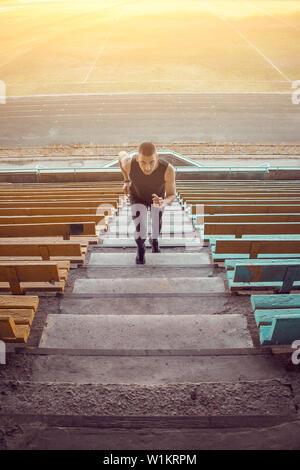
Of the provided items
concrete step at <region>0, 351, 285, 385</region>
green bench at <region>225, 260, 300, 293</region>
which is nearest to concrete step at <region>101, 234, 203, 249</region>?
green bench at <region>225, 260, 300, 293</region>

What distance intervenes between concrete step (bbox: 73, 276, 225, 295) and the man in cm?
76

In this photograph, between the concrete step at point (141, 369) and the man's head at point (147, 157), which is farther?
the man's head at point (147, 157)

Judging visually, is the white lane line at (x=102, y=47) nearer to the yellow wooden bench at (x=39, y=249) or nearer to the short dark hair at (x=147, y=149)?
the short dark hair at (x=147, y=149)

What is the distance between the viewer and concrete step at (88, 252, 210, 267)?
4016mm

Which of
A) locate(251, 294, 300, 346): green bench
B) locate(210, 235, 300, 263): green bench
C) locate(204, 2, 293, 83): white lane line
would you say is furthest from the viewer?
locate(204, 2, 293, 83): white lane line

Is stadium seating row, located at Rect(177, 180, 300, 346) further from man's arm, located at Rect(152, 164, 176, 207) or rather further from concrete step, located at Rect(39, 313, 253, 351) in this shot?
man's arm, located at Rect(152, 164, 176, 207)

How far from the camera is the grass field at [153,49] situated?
30.0 m

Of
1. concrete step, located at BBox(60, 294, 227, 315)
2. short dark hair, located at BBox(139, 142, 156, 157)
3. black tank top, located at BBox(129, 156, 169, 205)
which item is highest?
short dark hair, located at BBox(139, 142, 156, 157)

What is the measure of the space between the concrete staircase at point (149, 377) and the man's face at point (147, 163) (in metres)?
1.42

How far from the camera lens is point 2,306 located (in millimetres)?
2479

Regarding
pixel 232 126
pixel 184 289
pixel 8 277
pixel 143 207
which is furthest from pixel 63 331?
pixel 232 126

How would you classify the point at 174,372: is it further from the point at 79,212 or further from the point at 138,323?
the point at 79,212

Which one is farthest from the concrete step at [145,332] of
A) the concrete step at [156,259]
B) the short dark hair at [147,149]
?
the short dark hair at [147,149]

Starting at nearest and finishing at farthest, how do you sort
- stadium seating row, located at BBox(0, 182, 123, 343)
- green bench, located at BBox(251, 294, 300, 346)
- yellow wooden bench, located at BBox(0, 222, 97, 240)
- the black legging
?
green bench, located at BBox(251, 294, 300, 346) → stadium seating row, located at BBox(0, 182, 123, 343) → yellow wooden bench, located at BBox(0, 222, 97, 240) → the black legging
